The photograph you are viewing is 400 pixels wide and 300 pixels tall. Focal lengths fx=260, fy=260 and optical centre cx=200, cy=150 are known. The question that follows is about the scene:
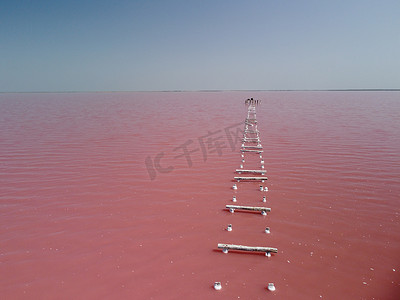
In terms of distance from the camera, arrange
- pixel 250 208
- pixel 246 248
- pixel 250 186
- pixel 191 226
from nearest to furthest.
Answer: pixel 246 248
pixel 191 226
pixel 250 208
pixel 250 186

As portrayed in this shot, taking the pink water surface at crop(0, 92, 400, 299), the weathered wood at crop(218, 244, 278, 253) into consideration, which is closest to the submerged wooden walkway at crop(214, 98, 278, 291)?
the weathered wood at crop(218, 244, 278, 253)

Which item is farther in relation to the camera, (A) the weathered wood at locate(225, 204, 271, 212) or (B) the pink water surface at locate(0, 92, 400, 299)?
(A) the weathered wood at locate(225, 204, 271, 212)

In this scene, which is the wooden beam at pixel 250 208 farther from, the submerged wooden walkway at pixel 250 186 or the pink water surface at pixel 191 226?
the pink water surface at pixel 191 226

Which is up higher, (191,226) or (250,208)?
(250,208)

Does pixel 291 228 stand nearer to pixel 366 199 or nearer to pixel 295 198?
pixel 295 198

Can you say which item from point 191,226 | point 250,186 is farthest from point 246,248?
point 250,186

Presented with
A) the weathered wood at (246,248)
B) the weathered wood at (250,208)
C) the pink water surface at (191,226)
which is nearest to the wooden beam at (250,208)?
the weathered wood at (250,208)

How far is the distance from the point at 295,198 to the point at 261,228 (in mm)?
2042

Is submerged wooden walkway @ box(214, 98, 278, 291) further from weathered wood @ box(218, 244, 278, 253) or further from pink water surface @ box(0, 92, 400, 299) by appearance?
pink water surface @ box(0, 92, 400, 299)

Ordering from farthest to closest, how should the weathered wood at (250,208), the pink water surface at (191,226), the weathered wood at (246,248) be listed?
1. the weathered wood at (250,208)
2. the weathered wood at (246,248)
3. the pink water surface at (191,226)

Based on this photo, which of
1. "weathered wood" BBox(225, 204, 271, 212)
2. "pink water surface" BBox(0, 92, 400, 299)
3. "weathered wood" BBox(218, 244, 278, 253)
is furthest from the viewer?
"weathered wood" BBox(225, 204, 271, 212)

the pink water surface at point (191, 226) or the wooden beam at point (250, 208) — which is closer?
the pink water surface at point (191, 226)

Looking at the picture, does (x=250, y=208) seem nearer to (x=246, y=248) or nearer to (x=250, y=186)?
(x=246, y=248)

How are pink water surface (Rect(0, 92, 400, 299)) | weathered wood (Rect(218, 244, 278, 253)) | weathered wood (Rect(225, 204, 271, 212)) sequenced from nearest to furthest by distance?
→ pink water surface (Rect(0, 92, 400, 299)), weathered wood (Rect(218, 244, 278, 253)), weathered wood (Rect(225, 204, 271, 212))
